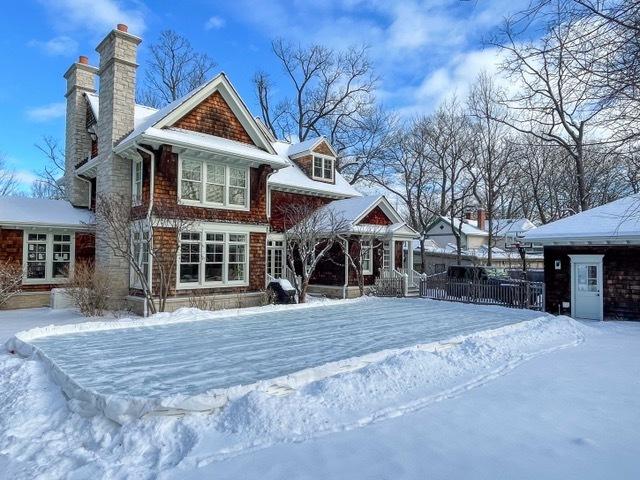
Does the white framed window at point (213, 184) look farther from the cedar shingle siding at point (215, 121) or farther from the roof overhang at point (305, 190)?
the roof overhang at point (305, 190)

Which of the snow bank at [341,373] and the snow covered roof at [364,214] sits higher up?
the snow covered roof at [364,214]

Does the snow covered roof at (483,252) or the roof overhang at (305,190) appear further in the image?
the snow covered roof at (483,252)

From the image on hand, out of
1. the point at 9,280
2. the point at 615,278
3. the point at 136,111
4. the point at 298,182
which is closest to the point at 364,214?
the point at 298,182

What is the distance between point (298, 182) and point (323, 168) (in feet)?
8.98

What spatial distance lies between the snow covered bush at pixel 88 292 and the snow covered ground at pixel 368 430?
6.81 meters

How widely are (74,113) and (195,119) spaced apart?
6935 mm

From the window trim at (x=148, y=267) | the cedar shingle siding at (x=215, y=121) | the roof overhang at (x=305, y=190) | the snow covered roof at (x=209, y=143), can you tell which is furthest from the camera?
the roof overhang at (x=305, y=190)

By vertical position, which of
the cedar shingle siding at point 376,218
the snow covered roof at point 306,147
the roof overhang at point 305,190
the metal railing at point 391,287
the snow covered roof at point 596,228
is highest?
the snow covered roof at point 306,147

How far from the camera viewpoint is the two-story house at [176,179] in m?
14.4

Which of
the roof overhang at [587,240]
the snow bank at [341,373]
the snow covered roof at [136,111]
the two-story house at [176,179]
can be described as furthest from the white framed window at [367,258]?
the snow covered roof at [136,111]

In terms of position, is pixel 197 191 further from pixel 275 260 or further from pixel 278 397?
pixel 278 397

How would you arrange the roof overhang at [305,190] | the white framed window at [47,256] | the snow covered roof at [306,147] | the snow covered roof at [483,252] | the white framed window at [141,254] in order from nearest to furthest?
the white framed window at [141,254]
the white framed window at [47,256]
the roof overhang at [305,190]
the snow covered roof at [306,147]
the snow covered roof at [483,252]

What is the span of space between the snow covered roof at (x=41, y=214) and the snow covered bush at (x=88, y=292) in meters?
2.92

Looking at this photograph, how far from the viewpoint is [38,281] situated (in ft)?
50.8
